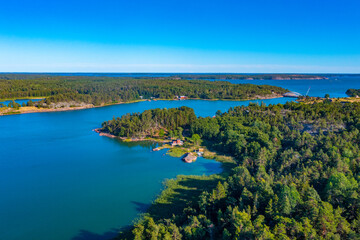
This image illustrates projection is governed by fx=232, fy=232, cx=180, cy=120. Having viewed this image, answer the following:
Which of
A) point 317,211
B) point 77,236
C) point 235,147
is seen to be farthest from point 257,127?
point 77,236

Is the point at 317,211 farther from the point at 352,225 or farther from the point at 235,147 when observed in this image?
the point at 235,147

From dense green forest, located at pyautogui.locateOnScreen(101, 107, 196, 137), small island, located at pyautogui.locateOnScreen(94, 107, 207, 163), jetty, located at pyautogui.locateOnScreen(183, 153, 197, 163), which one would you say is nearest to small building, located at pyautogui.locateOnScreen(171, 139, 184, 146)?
small island, located at pyautogui.locateOnScreen(94, 107, 207, 163)

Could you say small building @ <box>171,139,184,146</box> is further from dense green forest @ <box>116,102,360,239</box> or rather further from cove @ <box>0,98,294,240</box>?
dense green forest @ <box>116,102,360,239</box>

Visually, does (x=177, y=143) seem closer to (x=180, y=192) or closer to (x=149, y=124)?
(x=149, y=124)

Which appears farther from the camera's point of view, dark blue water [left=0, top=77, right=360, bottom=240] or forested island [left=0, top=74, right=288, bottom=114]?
forested island [left=0, top=74, right=288, bottom=114]

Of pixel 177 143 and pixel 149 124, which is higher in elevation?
pixel 149 124

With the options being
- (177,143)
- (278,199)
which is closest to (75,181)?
(177,143)
